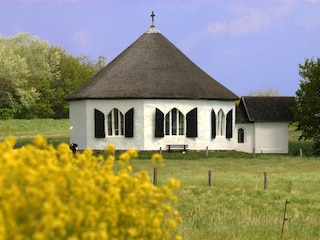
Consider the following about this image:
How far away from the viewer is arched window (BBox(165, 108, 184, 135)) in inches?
1494

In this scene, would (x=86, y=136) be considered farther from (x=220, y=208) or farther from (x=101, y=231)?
(x=101, y=231)

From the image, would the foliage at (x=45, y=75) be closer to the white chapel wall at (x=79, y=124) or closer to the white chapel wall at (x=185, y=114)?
the white chapel wall at (x=79, y=124)

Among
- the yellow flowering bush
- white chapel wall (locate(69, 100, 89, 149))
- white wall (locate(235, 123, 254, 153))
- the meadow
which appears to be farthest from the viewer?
white wall (locate(235, 123, 254, 153))

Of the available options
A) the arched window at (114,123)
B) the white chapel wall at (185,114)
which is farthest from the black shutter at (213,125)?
the arched window at (114,123)

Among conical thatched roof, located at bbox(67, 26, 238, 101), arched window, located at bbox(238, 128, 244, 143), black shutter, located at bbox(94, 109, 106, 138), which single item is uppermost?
conical thatched roof, located at bbox(67, 26, 238, 101)

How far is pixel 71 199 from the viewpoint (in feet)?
17.6

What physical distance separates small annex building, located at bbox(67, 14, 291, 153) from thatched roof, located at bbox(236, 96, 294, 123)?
8.57 feet

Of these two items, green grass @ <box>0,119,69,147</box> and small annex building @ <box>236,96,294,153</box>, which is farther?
green grass @ <box>0,119,69,147</box>

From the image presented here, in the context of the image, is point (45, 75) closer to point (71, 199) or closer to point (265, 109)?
point (265, 109)

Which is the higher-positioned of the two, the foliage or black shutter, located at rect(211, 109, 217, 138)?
the foliage

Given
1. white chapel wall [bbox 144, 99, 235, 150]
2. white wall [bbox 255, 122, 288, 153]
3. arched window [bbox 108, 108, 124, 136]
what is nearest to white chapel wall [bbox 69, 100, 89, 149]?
arched window [bbox 108, 108, 124, 136]

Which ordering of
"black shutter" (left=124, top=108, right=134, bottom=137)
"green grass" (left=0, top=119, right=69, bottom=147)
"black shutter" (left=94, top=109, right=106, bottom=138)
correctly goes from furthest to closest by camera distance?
"green grass" (left=0, top=119, right=69, bottom=147), "black shutter" (left=94, top=109, right=106, bottom=138), "black shutter" (left=124, top=108, right=134, bottom=137)

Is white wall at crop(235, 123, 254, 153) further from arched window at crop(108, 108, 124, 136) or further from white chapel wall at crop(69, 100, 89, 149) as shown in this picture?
white chapel wall at crop(69, 100, 89, 149)

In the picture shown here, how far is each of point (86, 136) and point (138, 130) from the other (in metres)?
3.49
